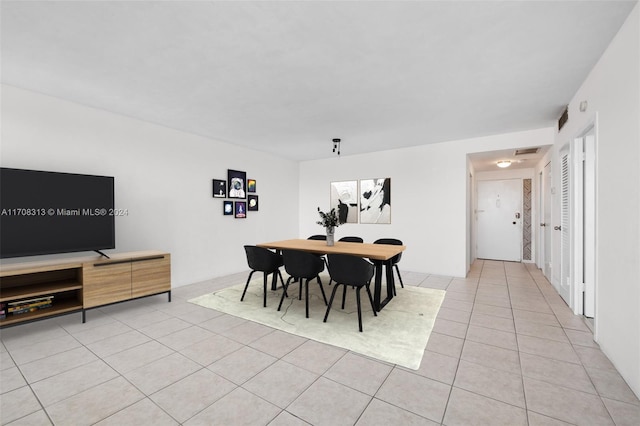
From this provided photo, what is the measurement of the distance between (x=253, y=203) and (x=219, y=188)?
943 millimetres

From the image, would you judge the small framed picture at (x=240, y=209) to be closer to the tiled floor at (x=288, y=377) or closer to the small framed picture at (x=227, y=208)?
the small framed picture at (x=227, y=208)

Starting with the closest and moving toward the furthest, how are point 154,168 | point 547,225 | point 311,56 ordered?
1. point 311,56
2. point 154,168
3. point 547,225

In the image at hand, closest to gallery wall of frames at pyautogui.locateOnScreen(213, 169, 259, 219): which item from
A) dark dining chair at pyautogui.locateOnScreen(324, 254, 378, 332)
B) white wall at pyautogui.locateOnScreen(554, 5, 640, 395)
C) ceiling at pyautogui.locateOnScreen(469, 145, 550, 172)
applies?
dark dining chair at pyautogui.locateOnScreen(324, 254, 378, 332)

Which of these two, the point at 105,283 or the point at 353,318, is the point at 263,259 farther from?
the point at 105,283

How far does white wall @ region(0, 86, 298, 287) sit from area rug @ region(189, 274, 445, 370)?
1116 millimetres

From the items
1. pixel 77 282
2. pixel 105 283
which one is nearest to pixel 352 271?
pixel 105 283

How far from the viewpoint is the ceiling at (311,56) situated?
193 centimetres

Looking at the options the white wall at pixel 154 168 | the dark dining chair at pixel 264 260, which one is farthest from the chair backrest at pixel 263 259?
the white wall at pixel 154 168

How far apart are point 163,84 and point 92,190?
1.62 meters

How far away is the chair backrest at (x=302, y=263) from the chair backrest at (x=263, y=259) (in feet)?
0.92

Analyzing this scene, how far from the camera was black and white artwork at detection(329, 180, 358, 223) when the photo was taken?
6.57 metres

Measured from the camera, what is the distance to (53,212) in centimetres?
311

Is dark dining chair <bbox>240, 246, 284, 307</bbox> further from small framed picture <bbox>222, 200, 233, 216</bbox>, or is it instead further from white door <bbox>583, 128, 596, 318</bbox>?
white door <bbox>583, 128, 596, 318</bbox>

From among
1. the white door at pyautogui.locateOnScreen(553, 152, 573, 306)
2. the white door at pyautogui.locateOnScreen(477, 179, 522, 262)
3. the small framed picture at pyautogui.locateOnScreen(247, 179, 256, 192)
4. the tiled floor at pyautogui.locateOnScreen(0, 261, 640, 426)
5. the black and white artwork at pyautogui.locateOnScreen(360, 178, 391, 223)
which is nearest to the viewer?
the tiled floor at pyautogui.locateOnScreen(0, 261, 640, 426)
